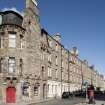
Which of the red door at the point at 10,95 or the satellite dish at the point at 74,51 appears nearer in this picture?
the red door at the point at 10,95

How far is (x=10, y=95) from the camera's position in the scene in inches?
1678

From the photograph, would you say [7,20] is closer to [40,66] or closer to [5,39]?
[5,39]

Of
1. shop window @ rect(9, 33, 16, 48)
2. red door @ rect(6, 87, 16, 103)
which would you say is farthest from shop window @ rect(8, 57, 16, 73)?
red door @ rect(6, 87, 16, 103)

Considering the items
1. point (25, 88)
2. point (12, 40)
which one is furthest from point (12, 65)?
point (25, 88)

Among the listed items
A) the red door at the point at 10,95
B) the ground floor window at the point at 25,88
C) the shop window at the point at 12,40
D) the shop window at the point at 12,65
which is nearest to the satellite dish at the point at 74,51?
the ground floor window at the point at 25,88

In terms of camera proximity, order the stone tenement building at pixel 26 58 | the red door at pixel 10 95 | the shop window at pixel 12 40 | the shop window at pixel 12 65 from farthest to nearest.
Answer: the shop window at pixel 12 40
the shop window at pixel 12 65
the stone tenement building at pixel 26 58
the red door at pixel 10 95

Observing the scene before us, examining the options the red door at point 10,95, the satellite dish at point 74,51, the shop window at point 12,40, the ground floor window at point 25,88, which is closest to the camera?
the red door at point 10,95

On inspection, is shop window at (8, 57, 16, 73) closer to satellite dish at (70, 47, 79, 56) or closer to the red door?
the red door

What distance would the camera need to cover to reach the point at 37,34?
5000cm

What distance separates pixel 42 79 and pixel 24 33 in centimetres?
1076

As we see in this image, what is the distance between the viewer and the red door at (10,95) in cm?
4240

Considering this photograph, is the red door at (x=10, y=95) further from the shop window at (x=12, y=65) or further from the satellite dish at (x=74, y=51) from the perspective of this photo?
the satellite dish at (x=74, y=51)

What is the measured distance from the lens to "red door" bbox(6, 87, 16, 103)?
4240 centimetres

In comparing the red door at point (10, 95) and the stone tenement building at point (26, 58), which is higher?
the stone tenement building at point (26, 58)
